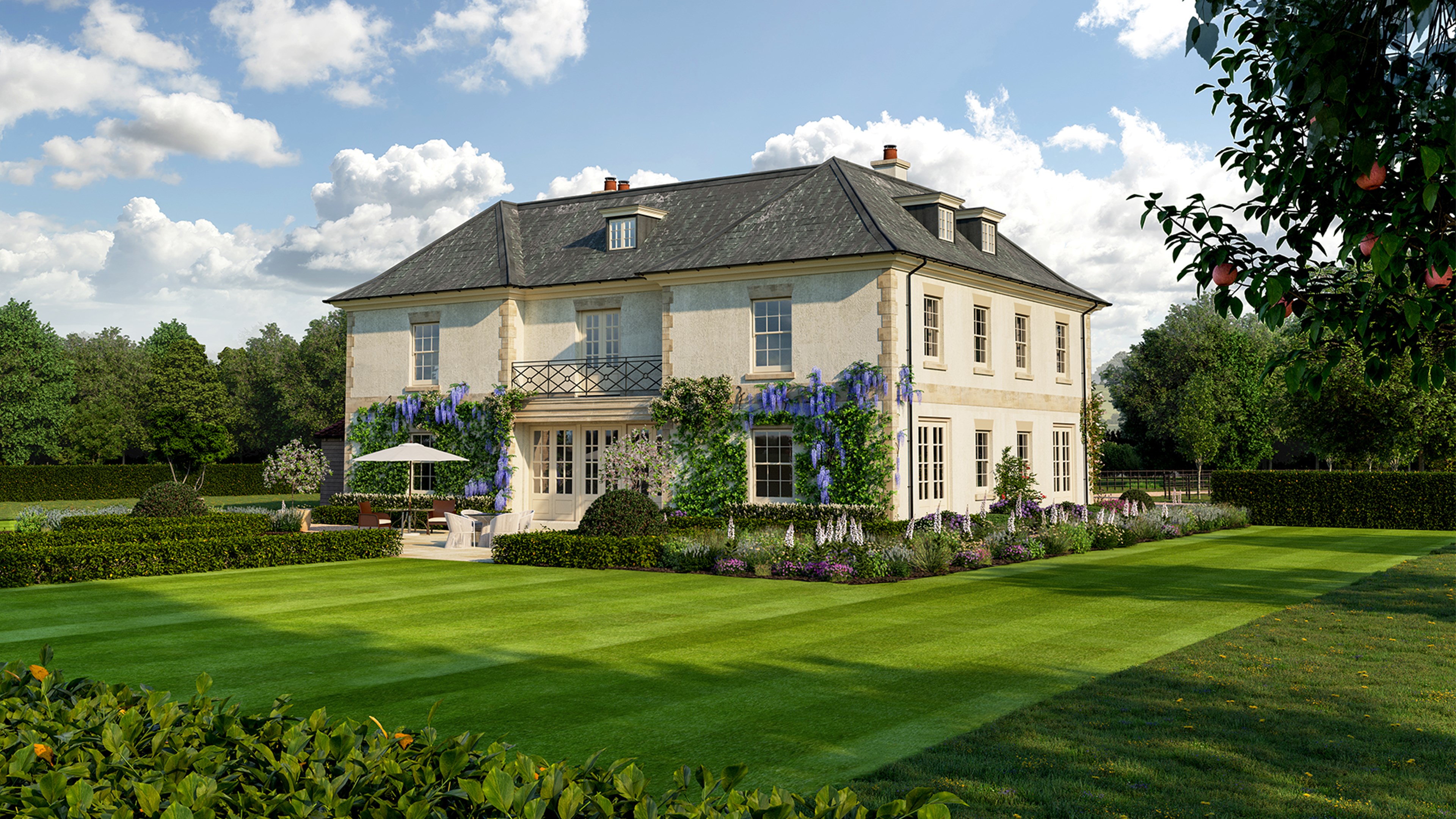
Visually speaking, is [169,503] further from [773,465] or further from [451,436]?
[773,465]

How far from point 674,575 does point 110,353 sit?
6947cm

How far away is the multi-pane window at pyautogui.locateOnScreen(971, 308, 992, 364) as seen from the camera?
26.5 metres

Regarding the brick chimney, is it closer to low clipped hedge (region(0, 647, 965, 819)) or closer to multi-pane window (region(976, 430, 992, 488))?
multi-pane window (region(976, 430, 992, 488))

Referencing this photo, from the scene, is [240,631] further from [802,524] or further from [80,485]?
[80,485]

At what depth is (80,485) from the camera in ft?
154

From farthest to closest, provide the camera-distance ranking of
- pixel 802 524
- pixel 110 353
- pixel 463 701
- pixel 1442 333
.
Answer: pixel 110 353 → pixel 802 524 → pixel 463 701 → pixel 1442 333

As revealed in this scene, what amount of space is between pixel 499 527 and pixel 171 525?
6214 mm

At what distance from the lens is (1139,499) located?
26891 millimetres

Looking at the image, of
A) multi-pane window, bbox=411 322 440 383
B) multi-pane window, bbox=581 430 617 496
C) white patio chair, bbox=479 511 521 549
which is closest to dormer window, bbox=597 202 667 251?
multi-pane window, bbox=581 430 617 496

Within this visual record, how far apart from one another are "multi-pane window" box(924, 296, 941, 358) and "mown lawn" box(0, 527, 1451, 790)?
7523 mm

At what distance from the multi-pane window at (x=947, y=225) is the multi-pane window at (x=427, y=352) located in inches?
543

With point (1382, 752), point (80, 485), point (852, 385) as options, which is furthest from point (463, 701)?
point (80, 485)

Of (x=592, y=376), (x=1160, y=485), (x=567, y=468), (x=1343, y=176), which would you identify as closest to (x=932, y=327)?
(x=592, y=376)

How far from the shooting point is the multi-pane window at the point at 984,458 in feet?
86.4
